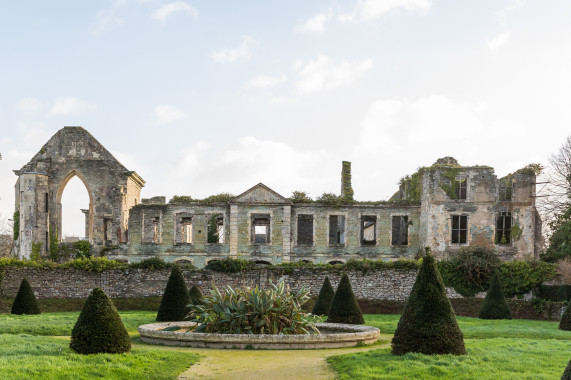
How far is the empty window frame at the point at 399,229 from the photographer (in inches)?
1674

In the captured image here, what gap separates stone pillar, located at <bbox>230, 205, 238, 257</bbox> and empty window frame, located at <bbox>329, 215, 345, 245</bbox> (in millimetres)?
6376

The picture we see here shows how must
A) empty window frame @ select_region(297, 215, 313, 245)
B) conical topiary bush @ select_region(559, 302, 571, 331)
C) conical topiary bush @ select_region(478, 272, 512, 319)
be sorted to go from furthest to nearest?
empty window frame @ select_region(297, 215, 313, 245), conical topiary bush @ select_region(478, 272, 512, 319), conical topiary bush @ select_region(559, 302, 571, 331)

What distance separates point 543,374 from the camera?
10.3 meters

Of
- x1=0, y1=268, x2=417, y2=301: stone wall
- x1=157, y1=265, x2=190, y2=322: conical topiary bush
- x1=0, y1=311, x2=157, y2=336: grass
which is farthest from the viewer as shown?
x1=0, y1=268, x2=417, y2=301: stone wall

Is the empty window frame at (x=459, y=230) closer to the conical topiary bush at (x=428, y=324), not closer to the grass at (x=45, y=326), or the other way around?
the grass at (x=45, y=326)

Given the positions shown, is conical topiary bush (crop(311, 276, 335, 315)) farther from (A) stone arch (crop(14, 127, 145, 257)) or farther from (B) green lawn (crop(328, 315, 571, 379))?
→ (A) stone arch (crop(14, 127, 145, 257))

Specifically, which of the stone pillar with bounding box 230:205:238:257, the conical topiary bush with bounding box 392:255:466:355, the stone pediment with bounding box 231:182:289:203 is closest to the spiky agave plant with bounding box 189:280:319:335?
the conical topiary bush with bounding box 392:255:466:355

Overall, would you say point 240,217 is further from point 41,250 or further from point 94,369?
point 94,369

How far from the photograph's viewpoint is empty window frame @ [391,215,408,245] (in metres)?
42.5

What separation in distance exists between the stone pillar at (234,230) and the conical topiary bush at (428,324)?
93.8ft

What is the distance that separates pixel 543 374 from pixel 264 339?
616cm

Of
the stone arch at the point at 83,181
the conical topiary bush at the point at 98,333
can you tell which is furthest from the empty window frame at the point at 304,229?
the conical topiary bush at the point at 98,333

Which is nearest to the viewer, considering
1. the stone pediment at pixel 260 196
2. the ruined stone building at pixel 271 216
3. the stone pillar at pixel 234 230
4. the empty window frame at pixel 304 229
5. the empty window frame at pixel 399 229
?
the ruined stone building at pixel 271 216

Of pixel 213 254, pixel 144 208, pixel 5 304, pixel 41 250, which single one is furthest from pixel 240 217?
pixel 5 304
